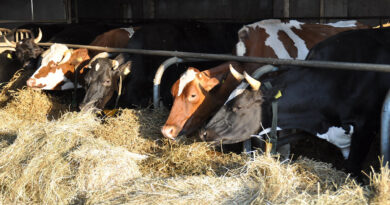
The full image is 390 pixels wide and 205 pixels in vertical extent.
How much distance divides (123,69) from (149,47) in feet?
2.62

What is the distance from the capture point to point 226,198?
2.93 m

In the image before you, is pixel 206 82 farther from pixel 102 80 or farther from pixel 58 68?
pixel 58 68

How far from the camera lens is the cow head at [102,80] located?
5.92 m

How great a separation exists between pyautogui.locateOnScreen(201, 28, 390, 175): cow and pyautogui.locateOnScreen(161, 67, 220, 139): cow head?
1.64 feet

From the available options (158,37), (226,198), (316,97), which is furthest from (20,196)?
(158,37)

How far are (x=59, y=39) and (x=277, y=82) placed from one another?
588 centimetres

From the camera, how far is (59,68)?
286 inches

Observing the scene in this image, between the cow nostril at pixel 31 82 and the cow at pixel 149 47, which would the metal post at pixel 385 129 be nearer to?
the cow at pixel 149 47

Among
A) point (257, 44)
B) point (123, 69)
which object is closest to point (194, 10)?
point (123, 69)

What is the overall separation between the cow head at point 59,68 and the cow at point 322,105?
3.71 metres

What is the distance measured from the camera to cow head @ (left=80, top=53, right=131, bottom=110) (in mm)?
5922

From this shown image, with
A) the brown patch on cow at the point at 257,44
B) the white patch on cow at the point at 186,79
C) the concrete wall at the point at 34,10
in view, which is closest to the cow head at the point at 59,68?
the brown patch on cow at the point at 257,44

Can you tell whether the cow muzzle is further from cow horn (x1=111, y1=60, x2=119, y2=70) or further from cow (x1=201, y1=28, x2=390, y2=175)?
cow horn (x1=111, y1=60, x2=119, y2=70)

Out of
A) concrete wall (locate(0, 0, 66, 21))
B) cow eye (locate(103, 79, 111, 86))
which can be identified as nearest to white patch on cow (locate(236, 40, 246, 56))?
cow eye (locate(103, 79, 111, 86))
